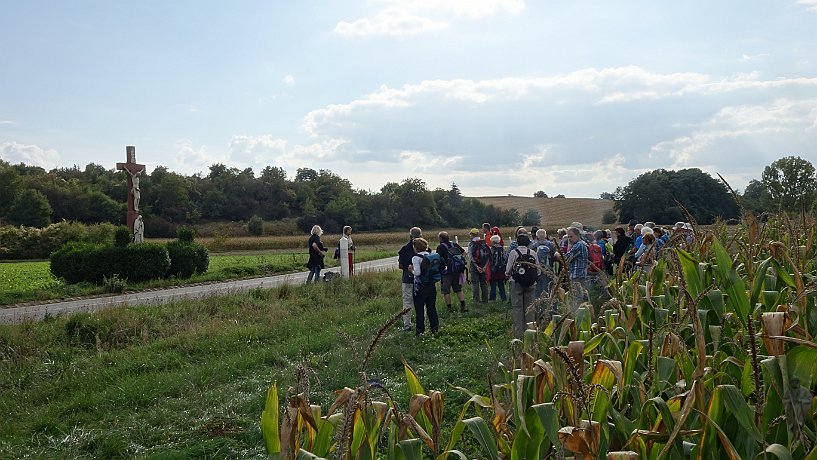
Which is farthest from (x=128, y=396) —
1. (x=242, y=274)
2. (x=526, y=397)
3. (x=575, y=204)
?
(x=575, y=204)

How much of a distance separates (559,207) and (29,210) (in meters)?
55.6

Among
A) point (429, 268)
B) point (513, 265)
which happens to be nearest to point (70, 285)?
point (429, 268)

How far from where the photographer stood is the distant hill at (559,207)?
2689 inches

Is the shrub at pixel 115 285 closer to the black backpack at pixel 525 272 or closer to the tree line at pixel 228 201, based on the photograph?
the black backpack at pixel 525 272

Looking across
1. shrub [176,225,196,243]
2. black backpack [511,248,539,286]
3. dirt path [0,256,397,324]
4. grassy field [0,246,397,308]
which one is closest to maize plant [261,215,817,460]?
black backpack [511,248,539,286]

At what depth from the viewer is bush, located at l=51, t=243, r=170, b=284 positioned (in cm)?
2169

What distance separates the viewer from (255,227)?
209 feet

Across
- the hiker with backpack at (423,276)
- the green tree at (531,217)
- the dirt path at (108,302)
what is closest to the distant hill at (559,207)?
the green tree at (531,217)

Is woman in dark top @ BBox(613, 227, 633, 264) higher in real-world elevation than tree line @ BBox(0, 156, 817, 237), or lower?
lower

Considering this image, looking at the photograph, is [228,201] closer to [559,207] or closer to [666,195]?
[559,207]

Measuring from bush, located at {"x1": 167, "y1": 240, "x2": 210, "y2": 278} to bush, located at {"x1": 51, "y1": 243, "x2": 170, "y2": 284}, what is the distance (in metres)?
1.55

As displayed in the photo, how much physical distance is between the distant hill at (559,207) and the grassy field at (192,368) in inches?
2108

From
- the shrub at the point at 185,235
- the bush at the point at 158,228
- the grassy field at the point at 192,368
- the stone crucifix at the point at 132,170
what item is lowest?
the grassy field at the point at 192,368

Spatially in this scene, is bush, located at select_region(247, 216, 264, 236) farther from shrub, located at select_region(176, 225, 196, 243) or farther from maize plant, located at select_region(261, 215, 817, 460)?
maize plant, located at select_region(261, 215, 817, 460)
